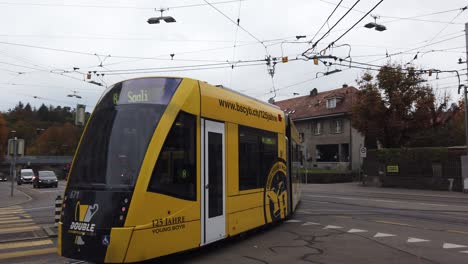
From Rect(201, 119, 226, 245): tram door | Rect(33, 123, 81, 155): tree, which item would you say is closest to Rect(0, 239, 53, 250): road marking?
Rect(201, 119, 226, 245): tram door

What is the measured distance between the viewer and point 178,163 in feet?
27.2

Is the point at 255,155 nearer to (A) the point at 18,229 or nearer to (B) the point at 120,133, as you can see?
(B) the point at 120,133

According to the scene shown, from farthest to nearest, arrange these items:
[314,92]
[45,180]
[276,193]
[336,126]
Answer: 1. [314,92]
2. [336,126]
3. [45,180]
4. [276,193]

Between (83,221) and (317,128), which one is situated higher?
(317,128)

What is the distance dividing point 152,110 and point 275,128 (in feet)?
17.4

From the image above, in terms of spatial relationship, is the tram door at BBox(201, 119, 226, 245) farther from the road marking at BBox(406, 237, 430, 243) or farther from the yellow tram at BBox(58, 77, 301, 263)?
the road marking at BBox(406, 237, 430, 243)

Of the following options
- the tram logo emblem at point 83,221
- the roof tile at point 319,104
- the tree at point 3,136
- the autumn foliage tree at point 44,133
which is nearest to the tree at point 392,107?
the roof tile at point 319,104

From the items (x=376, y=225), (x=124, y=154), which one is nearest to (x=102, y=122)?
A: (x=124, y=154)

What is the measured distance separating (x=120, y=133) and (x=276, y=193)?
19.0ft

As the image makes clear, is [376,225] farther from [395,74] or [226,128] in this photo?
[395,74]

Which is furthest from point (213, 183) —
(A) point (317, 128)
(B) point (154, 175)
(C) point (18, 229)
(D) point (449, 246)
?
(A) point (317, 128)

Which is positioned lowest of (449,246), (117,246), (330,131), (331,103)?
(449,246)

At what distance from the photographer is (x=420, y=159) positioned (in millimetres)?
34156

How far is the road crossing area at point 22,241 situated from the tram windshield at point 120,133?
245 cm
